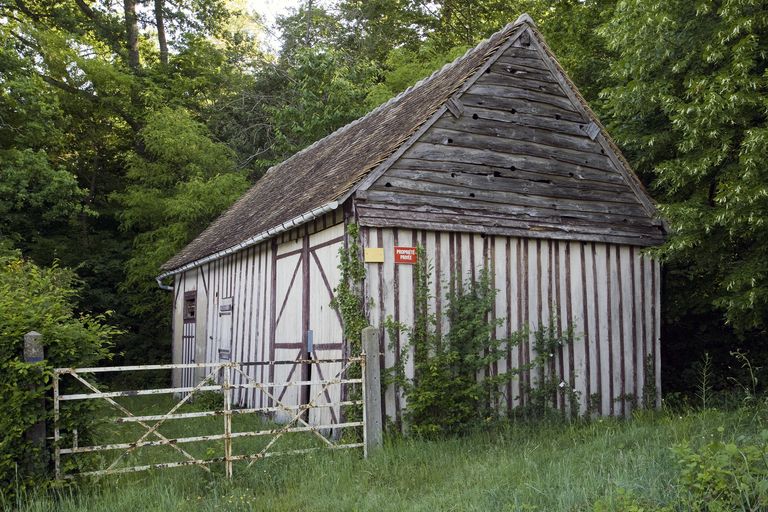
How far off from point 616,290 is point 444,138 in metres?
3.47

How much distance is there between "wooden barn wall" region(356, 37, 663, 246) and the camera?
9.41m

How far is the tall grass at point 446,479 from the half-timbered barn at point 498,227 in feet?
5.98

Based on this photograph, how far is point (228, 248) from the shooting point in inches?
486

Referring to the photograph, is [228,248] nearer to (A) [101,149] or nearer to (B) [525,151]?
(B) [525,151]

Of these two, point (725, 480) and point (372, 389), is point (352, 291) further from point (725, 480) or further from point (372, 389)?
point (725, 480)

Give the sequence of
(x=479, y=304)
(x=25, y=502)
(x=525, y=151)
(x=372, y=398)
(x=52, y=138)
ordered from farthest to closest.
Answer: (x=52, y=138)
(x=525, y=151)
(x=479, y=304)
(x=372, y=398)
(x=25, y=502)

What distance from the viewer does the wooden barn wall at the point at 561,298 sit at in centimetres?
908

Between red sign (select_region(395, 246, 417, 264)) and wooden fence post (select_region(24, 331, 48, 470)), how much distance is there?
4308mm

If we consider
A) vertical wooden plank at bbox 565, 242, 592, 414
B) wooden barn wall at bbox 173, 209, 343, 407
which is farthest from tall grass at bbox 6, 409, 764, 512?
wooden barn wall at bbox 173, 209, 343, 407

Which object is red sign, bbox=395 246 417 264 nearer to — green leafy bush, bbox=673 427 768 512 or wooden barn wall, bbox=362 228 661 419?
wooden barn wall, bbox=362 228 661 419

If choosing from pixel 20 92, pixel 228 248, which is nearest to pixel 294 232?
pixel 228 248

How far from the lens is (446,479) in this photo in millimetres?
6457

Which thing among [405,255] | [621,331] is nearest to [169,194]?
[405,255]

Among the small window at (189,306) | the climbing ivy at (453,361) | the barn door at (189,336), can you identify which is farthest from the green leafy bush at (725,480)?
the small window at (189,306)
